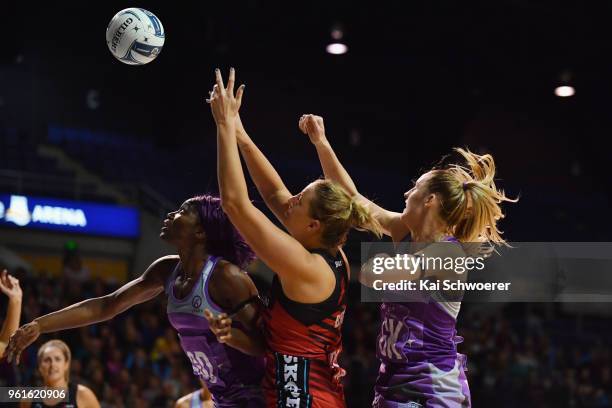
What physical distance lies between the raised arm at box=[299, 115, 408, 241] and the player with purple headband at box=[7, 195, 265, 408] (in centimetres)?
51

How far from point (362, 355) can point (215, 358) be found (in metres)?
6.73

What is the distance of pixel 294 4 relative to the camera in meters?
12.5

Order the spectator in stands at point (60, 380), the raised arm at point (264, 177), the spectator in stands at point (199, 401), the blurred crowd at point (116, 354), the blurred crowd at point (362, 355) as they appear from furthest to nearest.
Result: 1. the blurred crowd at point (362, 355)
2. the blurred crowd at point (116, 354)
3. the spectator in stands at point (199, 401)
4. the spectator in stands at point (60, 380)
5. the raised arm at point (264, 177)

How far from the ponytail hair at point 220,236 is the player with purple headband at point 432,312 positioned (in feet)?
1.69

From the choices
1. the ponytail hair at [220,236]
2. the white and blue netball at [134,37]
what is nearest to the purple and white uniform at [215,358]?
the ponytail hair at [220,236]

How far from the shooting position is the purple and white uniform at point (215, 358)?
3275 mm

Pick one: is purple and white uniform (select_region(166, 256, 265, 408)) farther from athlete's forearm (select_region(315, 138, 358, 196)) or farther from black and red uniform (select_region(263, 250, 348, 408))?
athlete's forearm (select_region(315, 138, 358, 196))

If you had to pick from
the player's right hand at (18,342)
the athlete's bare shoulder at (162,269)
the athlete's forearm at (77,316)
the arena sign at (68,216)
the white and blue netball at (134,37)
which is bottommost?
the player's right hand at (18,342)

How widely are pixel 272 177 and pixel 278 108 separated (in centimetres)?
1003

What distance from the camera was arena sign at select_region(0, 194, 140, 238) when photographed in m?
11.1

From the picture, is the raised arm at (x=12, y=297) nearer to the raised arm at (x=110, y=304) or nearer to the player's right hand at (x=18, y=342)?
the raised arm at (x=110, y=304)

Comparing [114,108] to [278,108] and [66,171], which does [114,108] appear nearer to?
[66,171]

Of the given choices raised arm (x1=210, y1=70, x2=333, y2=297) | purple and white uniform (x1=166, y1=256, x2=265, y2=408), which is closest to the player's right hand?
purple and white uniform (x1=166, y1=256, x2=265, y2=408)

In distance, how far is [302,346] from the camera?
9.98ft
